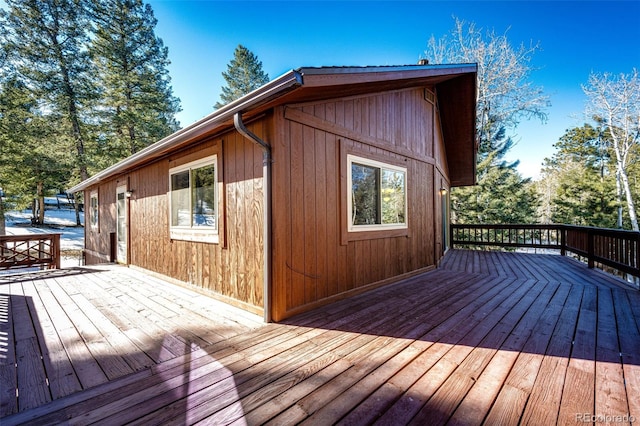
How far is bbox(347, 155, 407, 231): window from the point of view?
3.86 meters

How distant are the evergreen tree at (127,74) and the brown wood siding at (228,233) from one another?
1119 cm

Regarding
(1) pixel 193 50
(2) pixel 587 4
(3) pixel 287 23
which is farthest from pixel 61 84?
(2) pixel 587 4

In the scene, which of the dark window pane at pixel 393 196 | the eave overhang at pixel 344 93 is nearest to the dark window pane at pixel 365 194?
the dark window pane at pixel 393 196

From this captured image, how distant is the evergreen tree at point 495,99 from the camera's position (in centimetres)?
1182

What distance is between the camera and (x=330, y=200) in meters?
3.50

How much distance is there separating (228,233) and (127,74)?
1479cm

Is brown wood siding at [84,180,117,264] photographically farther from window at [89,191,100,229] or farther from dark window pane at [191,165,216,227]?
dark window pane at [191,165,216,227]

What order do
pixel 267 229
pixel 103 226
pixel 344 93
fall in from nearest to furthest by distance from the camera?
pixel 267 229, pixel 344 93, pixel 103 226

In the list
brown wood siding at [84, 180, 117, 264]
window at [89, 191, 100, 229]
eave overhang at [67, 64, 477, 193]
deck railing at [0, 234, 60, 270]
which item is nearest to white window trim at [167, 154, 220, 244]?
eave overhang at [67, 64, 477, 193]

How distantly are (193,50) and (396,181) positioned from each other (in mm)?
8171

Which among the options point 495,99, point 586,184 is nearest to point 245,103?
point 495,99

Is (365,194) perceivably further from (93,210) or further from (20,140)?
(20,140)

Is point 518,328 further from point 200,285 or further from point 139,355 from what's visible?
point 200,285

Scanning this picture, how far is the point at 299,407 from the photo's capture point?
150 centimetres
